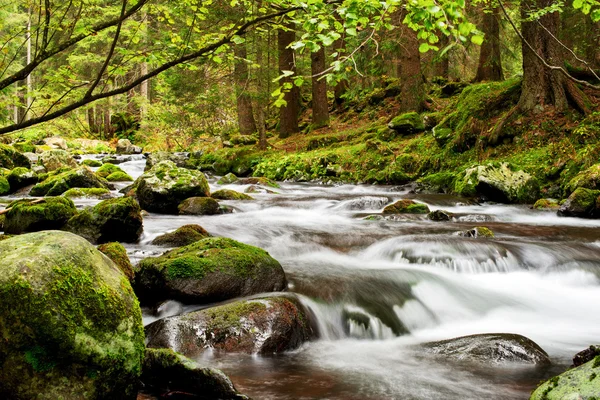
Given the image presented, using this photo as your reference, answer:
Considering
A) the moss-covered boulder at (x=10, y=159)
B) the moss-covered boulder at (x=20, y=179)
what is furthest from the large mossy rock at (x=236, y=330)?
the moss-covered boulder at (x=10, y=159)

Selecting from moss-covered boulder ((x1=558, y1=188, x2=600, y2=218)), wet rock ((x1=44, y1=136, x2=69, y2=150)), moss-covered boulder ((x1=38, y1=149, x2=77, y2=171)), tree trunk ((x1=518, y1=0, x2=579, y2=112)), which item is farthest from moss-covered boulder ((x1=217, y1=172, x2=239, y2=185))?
wet rock ((x1=44, y1=136, x2=69, y2=150))

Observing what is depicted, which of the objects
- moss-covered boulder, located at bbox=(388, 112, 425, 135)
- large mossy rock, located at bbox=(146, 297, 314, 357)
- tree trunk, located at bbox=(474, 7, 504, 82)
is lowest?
large mossy rock, located at bbox=(146, 297, 314, 357)

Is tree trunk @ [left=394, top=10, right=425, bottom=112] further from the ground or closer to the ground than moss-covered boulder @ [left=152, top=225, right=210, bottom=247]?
further from the ground

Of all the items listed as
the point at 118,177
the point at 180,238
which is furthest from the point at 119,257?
Result: the point at 118,177

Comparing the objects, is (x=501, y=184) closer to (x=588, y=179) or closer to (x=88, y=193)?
(x=588, y=179)

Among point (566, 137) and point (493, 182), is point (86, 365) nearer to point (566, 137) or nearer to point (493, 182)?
point (493, 182)

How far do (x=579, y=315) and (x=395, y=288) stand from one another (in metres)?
2.13

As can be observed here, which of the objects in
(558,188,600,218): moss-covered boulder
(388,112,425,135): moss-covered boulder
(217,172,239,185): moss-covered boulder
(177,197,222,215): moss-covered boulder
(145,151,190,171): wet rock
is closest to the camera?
(558,188,600,218): moss-covered boulder

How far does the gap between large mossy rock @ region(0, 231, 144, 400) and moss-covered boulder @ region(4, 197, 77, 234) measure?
488cm

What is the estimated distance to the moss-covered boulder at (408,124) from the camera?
16578 millimetres

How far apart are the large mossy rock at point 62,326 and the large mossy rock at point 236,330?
4.07 feet

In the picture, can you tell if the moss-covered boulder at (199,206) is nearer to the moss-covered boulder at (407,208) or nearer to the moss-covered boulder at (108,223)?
the moss-covered boulder at (108,223)

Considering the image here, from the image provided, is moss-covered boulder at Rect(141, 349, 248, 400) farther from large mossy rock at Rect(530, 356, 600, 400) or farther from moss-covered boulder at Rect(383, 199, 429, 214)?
moss-covered boulder at Rect(383, 199, 429, 214)

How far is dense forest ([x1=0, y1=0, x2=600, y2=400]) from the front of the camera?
2.83m
